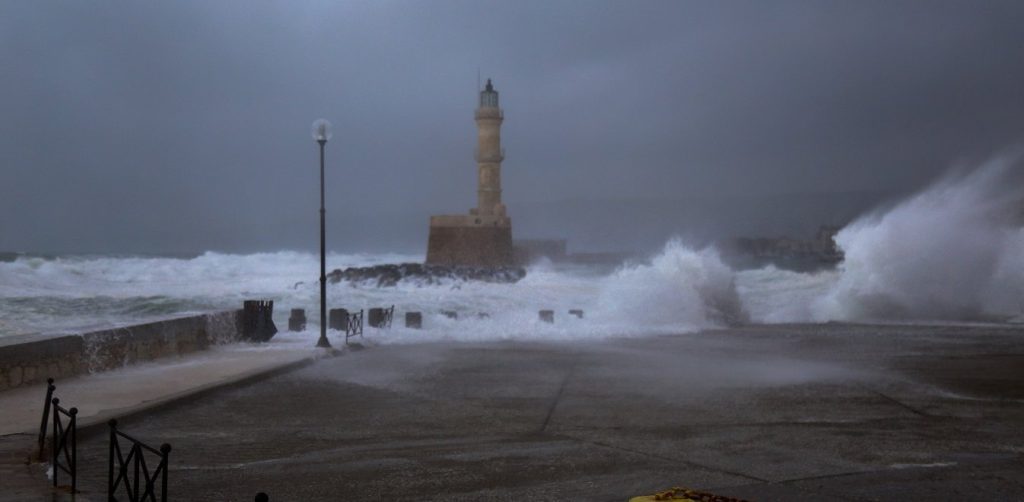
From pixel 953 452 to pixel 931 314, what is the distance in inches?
792

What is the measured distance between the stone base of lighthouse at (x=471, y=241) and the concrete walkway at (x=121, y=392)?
44.2 meters

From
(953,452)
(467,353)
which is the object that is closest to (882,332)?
(467,353)

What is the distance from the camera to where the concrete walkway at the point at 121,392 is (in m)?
6.53

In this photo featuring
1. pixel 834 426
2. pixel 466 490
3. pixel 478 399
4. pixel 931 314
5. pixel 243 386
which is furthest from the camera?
pixel 931 314

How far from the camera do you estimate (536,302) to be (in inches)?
1215

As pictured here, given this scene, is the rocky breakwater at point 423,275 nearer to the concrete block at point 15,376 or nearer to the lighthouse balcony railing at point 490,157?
the lighthouse balcony railing at point 490,157

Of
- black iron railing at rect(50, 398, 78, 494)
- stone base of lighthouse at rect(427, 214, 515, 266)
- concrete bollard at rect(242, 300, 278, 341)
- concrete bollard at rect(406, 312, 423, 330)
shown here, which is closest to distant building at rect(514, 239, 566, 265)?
stone base of lighthouse at rect(427, 214, 515, 266)

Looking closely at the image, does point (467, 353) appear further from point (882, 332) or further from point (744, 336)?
point (882, 332)

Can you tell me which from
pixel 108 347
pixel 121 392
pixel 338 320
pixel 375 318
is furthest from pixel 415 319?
pixel 121 392

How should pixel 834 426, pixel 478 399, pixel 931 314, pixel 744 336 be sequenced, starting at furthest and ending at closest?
pixel 931 314 < pixel 744 336 < pixel 478 399 < pixel 834 426

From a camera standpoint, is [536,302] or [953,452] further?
[536,302]

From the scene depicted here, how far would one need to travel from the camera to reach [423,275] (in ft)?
170

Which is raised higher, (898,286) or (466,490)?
(898,286)

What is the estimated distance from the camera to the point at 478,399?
408 inches
